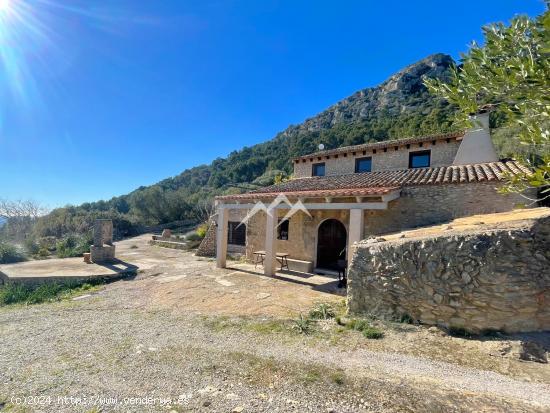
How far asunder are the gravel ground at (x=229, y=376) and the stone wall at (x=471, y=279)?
143 cm

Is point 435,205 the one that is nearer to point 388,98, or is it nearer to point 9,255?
point 9,255

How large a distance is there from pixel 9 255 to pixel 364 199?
1831 centimetres

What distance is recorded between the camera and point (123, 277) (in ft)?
38.2

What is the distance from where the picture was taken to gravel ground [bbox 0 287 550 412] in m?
3.54

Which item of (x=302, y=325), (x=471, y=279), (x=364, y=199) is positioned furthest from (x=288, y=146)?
(x=471, y=279)

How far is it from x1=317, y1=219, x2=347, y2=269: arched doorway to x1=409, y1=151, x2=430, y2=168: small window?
17.3ft

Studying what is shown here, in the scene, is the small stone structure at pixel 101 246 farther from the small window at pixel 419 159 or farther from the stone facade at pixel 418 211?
the small window at pixel 419 159

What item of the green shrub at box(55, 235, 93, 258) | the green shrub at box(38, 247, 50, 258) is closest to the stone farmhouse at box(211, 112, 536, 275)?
the green shrub at box(55, 235, 93, 258)

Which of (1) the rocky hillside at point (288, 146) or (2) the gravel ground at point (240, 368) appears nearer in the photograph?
(2) the gravel ground at point (240, 368)

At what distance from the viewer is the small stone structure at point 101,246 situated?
1387 cm

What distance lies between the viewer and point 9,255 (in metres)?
14.6

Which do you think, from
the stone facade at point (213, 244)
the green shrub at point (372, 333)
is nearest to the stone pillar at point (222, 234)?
the stone facade at point (213, 244)

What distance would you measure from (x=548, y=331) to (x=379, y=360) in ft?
10.3

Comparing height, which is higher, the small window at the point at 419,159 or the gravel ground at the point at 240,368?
the small window at the point at 419,159
